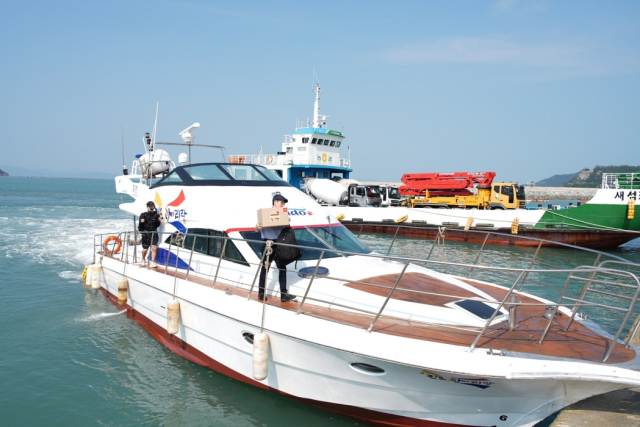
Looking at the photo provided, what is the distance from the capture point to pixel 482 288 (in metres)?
6.24

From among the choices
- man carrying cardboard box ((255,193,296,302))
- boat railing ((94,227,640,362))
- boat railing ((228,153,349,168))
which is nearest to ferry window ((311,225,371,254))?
boat railing ((94,227,640,362))

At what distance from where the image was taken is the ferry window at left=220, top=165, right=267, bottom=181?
7.50m

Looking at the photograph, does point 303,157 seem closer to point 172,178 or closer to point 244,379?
point 172,178

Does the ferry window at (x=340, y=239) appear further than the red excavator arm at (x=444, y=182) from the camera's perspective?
No

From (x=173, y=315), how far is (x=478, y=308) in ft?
12.9

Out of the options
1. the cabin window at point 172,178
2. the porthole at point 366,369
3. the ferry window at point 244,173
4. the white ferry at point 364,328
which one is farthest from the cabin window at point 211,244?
the porthole at point 366,369

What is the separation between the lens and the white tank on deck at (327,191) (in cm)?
2762

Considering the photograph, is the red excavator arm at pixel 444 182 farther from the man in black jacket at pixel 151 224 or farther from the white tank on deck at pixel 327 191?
the man in black jacket at pixel 151 224

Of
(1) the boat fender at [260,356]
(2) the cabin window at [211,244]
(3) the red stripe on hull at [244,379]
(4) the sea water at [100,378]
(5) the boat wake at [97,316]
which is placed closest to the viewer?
(3) the red stripe on hull at [244,379]

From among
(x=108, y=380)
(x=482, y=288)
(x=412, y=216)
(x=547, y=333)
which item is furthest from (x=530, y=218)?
(x=108, y=380)

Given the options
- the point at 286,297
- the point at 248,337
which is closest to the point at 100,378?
the point at 248,337

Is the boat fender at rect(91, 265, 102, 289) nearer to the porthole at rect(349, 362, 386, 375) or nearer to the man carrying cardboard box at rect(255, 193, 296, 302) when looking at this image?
the man carrying cardboard box at rect(255, 193, 296, 302)

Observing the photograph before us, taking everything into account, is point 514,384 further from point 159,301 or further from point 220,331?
point 159,301

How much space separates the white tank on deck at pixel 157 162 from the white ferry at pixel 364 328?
3.37 meters
